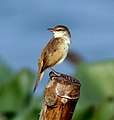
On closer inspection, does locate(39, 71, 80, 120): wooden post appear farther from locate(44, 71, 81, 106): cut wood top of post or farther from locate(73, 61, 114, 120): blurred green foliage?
locate(73, 61, 114, 120): blurred green foliage

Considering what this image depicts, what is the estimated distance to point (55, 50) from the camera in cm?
382

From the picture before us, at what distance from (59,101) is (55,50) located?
44.3 inches

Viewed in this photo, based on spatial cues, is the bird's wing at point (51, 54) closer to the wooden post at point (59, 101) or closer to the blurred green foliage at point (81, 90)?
the wooden post at point (59, 101)

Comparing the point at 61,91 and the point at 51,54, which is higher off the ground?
the point at 61,91

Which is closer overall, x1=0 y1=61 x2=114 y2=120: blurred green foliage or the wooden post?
the wooden post

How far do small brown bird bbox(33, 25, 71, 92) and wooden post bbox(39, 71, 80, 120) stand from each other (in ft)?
2.74

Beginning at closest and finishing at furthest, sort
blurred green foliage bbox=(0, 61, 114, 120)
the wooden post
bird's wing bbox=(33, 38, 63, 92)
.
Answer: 1. the wooden post
2. bird's wing bbox=(33, 38, 63, 92)
3. blurred green foliage bbox=(0, 61, 114, 120)

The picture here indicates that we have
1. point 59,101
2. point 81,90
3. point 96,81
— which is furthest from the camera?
point 96,81

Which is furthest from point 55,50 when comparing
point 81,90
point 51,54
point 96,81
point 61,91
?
point 96,81

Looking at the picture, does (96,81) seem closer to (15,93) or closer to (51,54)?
(15,93)

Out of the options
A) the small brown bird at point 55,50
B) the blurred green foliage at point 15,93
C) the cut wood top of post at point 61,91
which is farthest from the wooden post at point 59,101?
the blurred green foliage at point 15,93

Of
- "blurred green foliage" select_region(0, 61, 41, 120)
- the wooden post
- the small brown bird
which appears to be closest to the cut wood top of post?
the wooden post

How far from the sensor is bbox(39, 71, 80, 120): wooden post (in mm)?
2674

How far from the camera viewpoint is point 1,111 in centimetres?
576
